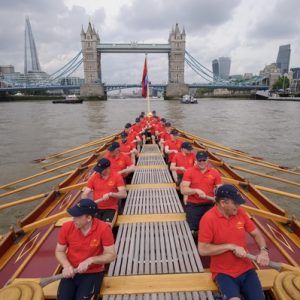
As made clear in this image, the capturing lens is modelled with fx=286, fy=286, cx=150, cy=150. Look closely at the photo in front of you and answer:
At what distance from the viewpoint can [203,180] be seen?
4.78 meters

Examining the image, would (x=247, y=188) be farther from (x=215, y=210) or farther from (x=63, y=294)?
(x=63, y=294)

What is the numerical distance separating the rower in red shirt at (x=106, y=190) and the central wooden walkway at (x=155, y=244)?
35 centimetres

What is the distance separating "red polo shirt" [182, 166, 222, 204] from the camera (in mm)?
4766

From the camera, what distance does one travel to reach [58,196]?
6.61 metres

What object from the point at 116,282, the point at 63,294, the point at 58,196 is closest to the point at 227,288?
the point at 116,282

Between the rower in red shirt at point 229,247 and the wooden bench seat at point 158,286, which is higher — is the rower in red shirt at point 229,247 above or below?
above

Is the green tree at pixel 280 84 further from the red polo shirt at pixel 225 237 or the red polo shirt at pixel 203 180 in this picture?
the red polo shirt at pixel 225 237

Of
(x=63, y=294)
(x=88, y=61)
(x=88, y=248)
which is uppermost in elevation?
(x=88, y=61)

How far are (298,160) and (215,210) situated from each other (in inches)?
550

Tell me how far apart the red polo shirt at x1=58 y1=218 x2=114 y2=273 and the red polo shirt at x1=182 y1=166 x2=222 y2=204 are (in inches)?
80.5

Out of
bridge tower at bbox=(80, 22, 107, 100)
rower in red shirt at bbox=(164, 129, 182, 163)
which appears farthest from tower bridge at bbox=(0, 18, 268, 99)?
rower in red shirt at bbox=(164, 129, 182, 163)

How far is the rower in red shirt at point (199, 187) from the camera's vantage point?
4695 mm

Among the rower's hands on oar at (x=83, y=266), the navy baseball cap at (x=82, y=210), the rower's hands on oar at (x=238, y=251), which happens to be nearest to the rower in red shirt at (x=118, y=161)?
the navy baseball cap at (x=82, y=210)

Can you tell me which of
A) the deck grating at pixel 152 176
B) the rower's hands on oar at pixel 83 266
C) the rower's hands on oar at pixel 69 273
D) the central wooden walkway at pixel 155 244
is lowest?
the deck grating at pixel 152 176
